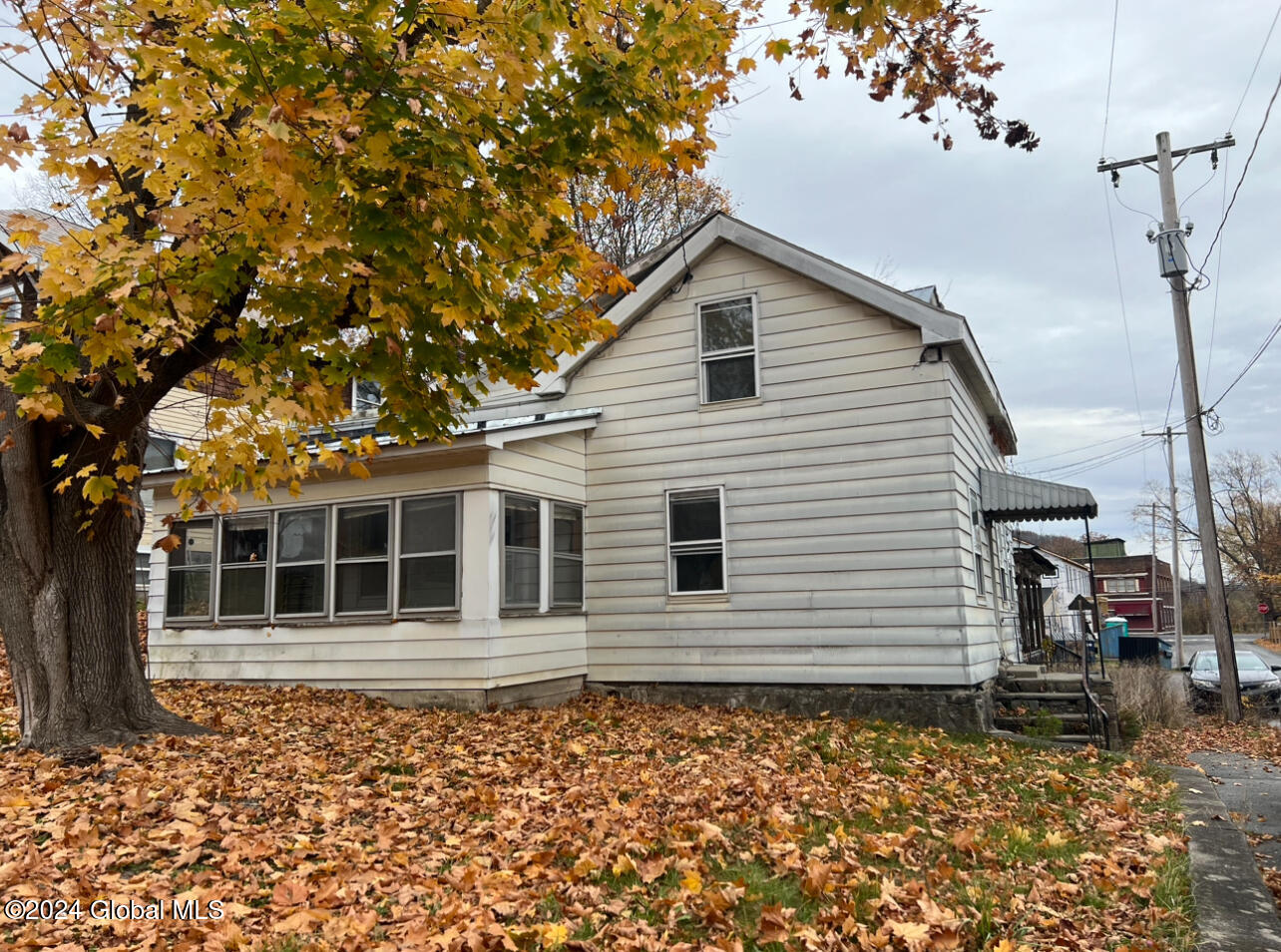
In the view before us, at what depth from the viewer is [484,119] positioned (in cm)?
559

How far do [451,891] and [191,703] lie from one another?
7210 mm

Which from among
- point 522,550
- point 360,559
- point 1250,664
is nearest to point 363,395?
point 360,559

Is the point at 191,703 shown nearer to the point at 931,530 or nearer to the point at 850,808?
the point at 850,808

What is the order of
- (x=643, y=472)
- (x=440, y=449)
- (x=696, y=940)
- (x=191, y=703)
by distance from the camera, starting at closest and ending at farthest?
(x=696, y=940), (x=191, y=703), (x=440, y=449), (x=643, y=472)

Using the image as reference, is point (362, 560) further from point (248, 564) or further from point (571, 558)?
point (571, 558)

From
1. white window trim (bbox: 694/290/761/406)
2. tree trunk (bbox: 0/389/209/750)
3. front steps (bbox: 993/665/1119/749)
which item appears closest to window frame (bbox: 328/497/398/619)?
tree trunk (bbox: 0/389/209/750)

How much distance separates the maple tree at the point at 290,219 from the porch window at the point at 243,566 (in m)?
A: 4.91

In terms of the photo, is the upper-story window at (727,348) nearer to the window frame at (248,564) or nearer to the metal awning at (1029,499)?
the metal awning at (1029,499)

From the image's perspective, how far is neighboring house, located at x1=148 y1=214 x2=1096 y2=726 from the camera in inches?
444

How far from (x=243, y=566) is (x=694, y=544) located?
257 inches

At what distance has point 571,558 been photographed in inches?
511

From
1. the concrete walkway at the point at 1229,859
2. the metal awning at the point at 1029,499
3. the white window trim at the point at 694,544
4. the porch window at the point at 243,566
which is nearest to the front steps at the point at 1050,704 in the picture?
the concrete walkway at the point at 1229,859

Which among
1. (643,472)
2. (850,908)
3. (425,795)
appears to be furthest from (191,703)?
(850,908)

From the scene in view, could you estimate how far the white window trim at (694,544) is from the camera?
1237cm
